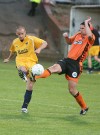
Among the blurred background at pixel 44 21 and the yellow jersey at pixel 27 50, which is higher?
the yellow jersey at pixel 27 50

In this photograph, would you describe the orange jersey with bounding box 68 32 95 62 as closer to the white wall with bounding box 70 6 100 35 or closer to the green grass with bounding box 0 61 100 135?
the green grass with bounding box 0 61 100 135

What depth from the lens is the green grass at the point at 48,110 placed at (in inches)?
423

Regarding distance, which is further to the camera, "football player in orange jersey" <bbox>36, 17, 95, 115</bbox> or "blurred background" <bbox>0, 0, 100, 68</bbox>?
"blurred background" <bbox>0, 0, 100, 68</bbox>

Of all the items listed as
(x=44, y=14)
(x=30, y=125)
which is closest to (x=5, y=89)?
(x=30, y=125)

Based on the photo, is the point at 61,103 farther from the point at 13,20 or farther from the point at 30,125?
the point at 13,20

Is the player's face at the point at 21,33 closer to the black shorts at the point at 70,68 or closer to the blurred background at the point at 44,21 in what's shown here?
the black shorts at the point at 70,68

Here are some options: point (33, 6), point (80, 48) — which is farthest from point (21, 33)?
point (33, 6)

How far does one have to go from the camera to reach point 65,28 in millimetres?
30703

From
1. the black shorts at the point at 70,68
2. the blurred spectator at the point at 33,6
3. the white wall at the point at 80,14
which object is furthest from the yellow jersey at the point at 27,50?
the blurred spectator at the point at 33,6

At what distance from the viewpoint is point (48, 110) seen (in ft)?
43.5

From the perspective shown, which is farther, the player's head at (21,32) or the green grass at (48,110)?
the player's head at (21,32)

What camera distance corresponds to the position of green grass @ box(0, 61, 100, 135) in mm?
10750

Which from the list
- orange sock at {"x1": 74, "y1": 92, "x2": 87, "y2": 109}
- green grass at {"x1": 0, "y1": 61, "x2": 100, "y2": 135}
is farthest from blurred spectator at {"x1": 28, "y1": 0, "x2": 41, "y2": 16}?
orange sock at {"x1": 74, "y1": 92, "x2": 87, "y2": 109}

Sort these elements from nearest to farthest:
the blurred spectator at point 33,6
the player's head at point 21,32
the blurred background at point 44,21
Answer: the player's head at point 21,32, the blurred background at point 44,21, the blurred spectator at point 33,6
